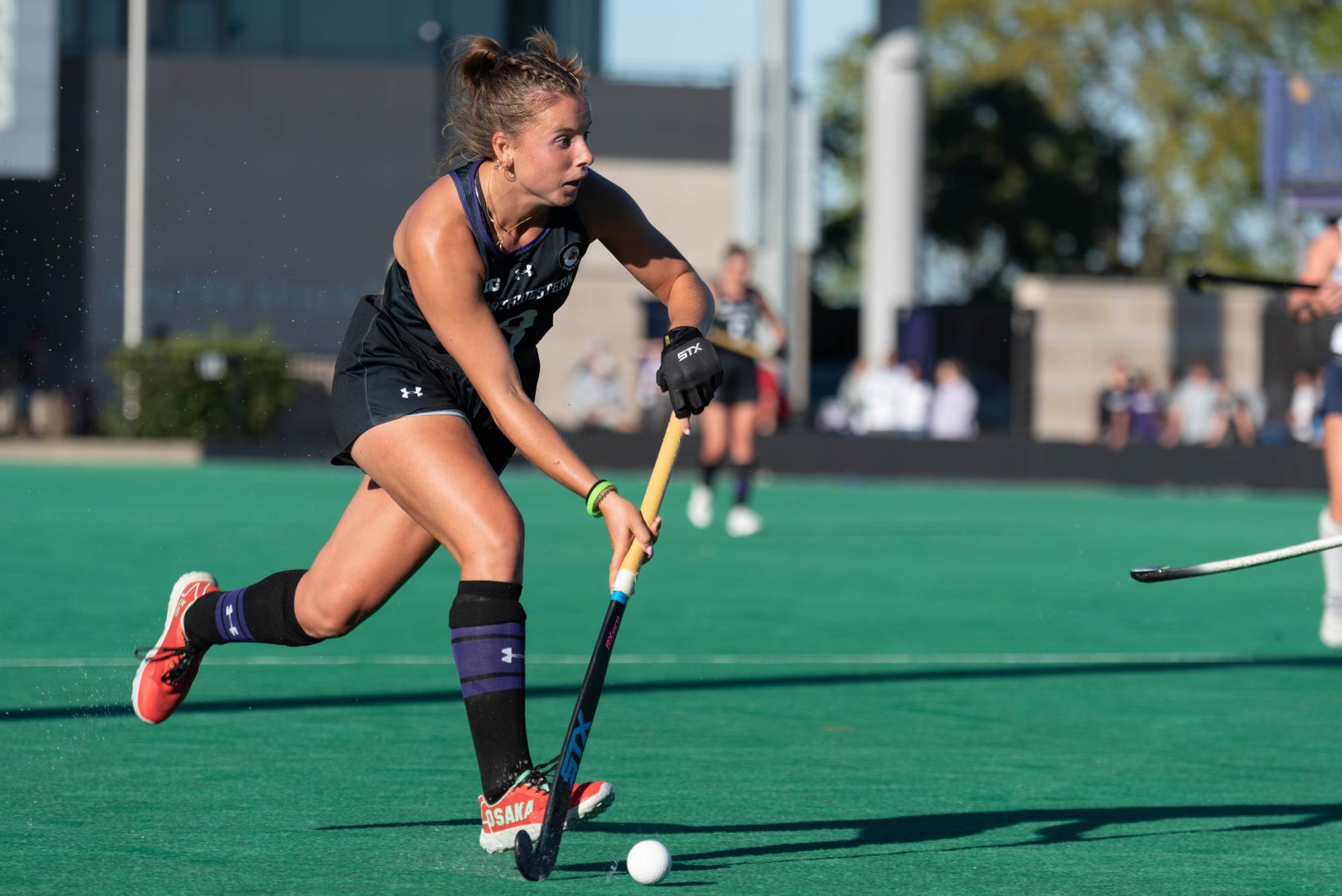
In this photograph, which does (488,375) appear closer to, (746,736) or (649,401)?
(746,736)

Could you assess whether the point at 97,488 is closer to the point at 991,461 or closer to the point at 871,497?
the point at 871,497

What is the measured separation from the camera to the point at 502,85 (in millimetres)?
4266

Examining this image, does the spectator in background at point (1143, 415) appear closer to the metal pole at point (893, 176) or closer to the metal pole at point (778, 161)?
the metal pole at point (778, 161)

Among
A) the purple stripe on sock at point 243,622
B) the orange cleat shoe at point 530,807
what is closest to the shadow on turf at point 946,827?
the orange cleat shoe at point 530,807

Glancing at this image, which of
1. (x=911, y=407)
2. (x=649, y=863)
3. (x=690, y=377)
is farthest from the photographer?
(x=911, y=407)

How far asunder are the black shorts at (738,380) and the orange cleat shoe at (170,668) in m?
9.07

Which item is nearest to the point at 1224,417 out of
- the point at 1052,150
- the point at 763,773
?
the point at 763,773

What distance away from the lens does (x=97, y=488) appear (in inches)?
751

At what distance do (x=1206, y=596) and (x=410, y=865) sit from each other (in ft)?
23.5

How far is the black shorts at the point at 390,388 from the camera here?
438cm

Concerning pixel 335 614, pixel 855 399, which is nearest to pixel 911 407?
pixel 855 399

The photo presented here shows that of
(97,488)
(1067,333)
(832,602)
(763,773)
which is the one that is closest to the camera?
(763,773)

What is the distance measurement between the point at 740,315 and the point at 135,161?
61.0 feet

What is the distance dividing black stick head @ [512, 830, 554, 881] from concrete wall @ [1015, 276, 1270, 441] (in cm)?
2381
